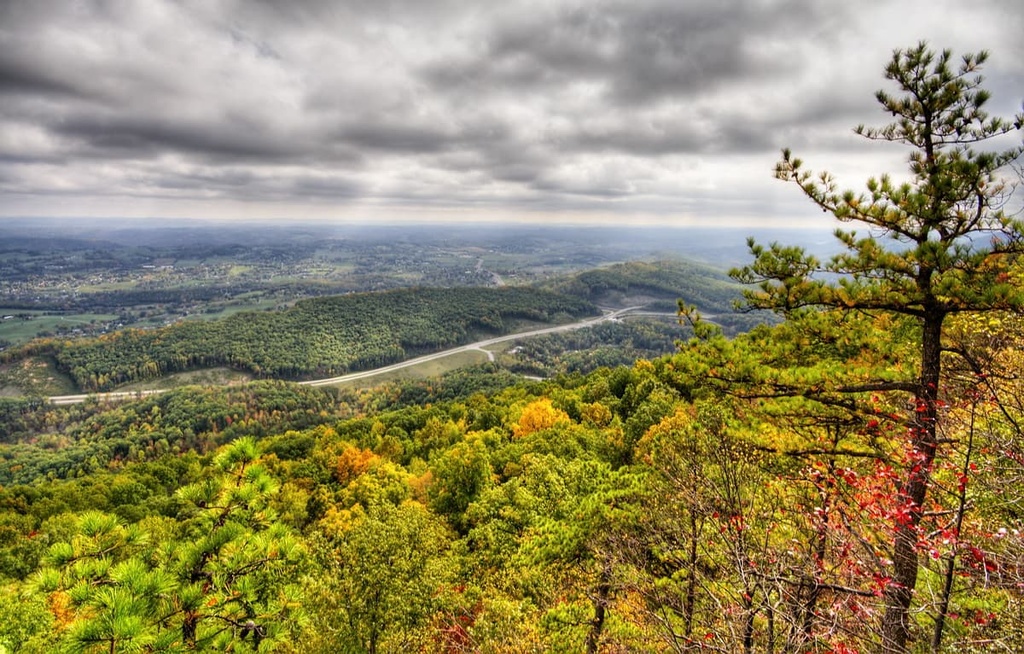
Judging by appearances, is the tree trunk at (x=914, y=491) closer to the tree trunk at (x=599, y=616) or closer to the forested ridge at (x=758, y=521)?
the forested ridge at (x=758, y=521)

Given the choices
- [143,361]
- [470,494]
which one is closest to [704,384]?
[470,494]

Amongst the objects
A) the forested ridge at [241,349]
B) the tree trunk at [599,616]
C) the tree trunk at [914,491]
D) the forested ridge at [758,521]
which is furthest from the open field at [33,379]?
the tree trunk at [914,491]

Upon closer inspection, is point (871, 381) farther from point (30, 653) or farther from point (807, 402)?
point (30, 653)

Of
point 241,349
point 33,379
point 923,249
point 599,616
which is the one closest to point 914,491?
point 923,249

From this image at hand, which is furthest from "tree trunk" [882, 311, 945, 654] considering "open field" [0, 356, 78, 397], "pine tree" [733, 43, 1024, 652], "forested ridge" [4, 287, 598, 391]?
"open field" [0, 356, 78, 397]

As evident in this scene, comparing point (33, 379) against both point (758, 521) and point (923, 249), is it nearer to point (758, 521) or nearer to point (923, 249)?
point (758, 521)

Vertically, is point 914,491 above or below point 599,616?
above
